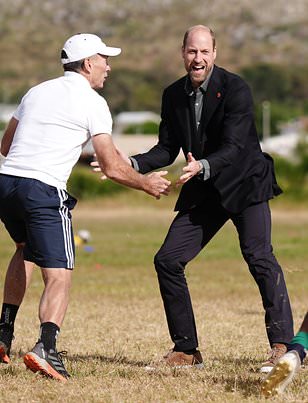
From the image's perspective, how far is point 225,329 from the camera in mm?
12125

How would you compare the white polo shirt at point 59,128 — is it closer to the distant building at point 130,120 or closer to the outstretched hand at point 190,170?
the outstretched hand at point 190,170

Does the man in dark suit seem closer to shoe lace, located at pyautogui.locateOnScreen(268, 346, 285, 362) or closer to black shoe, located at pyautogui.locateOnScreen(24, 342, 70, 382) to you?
shoe lace, located at pyautogui.locateOnScreen(268, 346, 285, 362)

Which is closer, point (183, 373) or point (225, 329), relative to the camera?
point (183, 373)

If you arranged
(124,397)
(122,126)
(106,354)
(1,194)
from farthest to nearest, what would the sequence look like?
(122,126) → (106,354) → (1,194) → (124,397)

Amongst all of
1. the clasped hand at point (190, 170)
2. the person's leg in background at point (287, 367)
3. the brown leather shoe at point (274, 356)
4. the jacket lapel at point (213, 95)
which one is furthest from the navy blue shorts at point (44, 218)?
the person's leg in background at point (287, 367)

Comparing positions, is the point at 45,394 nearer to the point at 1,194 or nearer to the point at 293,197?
the point at 1,194

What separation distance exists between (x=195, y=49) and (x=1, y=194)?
5.79 ft

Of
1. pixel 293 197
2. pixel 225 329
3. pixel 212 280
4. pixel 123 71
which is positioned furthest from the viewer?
pixel 123 71

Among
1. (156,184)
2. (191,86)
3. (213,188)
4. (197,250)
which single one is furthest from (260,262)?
(191,86)

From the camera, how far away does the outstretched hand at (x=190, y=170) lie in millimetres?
8453

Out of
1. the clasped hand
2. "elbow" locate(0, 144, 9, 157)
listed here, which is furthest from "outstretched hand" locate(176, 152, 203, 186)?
"elbow" locate(0, 144, 9, 157)

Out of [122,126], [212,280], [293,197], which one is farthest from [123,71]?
[212,280]

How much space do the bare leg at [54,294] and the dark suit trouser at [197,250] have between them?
38.3 inches

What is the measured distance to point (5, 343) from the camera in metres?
9.27
